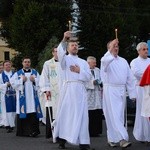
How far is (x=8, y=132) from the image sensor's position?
46.3ft

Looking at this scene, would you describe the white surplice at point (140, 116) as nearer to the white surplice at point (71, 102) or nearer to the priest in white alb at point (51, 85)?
the white surplice at point (71, 102)

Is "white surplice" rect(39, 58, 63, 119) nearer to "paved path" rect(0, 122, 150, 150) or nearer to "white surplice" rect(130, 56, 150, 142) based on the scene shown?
"paved path" rect(0, 122, 150, 150)

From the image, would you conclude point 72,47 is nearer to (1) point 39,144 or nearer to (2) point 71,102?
(2) point 71,102

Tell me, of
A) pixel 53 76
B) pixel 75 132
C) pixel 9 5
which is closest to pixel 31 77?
pixel 53 76

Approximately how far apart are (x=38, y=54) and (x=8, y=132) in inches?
695

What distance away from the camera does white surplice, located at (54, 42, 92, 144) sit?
9.70 meters

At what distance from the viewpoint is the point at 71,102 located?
9812mm

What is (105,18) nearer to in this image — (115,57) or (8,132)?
(8,132)

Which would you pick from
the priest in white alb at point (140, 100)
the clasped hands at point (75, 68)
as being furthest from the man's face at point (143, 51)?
the clasped hands at point (75, 68)

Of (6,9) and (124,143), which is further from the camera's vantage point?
(6,9)

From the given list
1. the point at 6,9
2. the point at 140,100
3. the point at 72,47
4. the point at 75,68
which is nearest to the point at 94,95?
the point at 140,100

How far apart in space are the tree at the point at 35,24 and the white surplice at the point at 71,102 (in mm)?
20991

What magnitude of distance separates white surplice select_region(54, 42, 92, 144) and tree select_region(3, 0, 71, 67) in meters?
21.0

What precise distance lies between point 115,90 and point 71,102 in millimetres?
934
